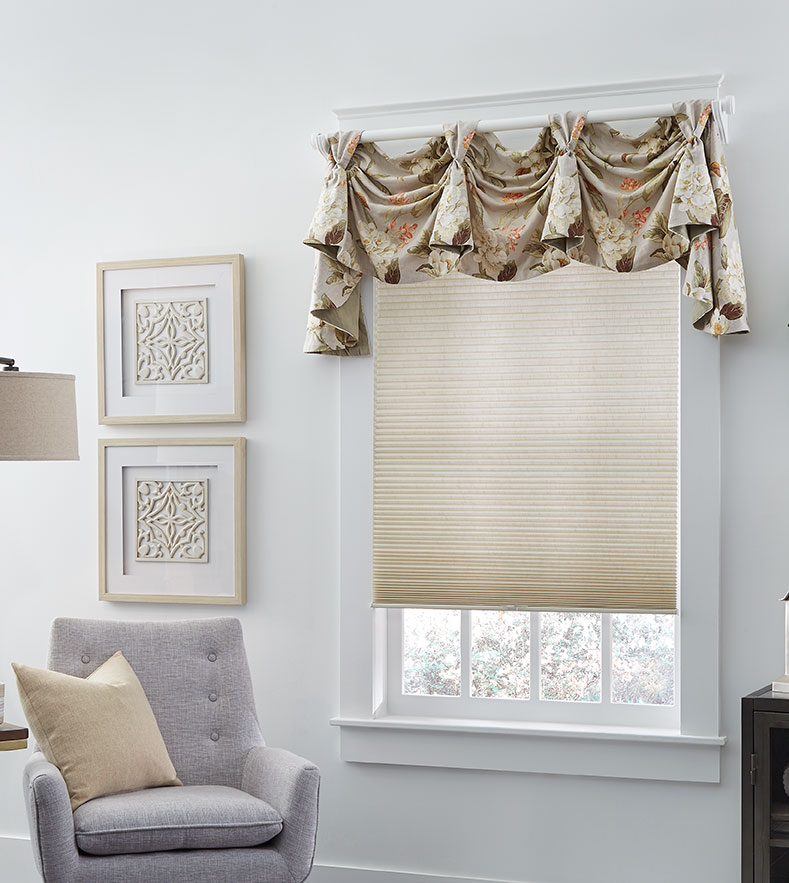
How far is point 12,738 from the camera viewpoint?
2666mm

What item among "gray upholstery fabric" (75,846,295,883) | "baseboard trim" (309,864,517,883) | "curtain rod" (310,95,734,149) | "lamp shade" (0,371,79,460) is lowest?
"baseboard trim" (309,864,517,883)

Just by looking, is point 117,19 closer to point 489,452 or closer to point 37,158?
point 37,158

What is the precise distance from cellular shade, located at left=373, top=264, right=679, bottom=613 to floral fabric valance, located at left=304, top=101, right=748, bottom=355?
11cm

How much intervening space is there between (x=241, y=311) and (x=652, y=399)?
1.27 m

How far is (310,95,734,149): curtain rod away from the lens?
279 centimetres

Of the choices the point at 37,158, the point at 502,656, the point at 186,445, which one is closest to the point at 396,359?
the point at 186,445

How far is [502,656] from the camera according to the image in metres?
3.17

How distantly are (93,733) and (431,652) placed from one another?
1.05 meters

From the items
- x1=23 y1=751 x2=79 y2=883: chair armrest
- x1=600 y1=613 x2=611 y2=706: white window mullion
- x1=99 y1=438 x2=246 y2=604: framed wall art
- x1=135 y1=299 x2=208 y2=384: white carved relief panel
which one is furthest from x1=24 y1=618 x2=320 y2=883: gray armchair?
x1=600 y1=613 x2=611 y2=706: white window mullion

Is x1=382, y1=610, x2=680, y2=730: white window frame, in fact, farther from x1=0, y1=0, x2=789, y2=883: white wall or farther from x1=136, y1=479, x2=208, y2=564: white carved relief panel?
x1=136, y1=479, x2=208, y2=564: white carved relief panel

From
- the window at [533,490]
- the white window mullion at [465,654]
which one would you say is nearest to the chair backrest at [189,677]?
the window at [533,490]

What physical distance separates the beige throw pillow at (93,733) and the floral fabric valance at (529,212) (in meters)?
1.14

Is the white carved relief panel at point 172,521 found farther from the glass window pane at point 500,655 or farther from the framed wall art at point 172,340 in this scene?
the glass window pane at point 500,655

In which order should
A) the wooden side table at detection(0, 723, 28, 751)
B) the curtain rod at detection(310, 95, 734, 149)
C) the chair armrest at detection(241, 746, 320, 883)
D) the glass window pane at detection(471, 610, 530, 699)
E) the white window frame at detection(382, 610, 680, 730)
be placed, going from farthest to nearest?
the glass window pane at detection(471, 610, 530, 699)
the white window frame at detection(382, 610, 680, 730)
the curtain rod at detection(310, 95, 734, 149)
the wooden side table at detection(0, 723, 28, 751)
the chair armrest at detection(241, 746, 320, 883)
